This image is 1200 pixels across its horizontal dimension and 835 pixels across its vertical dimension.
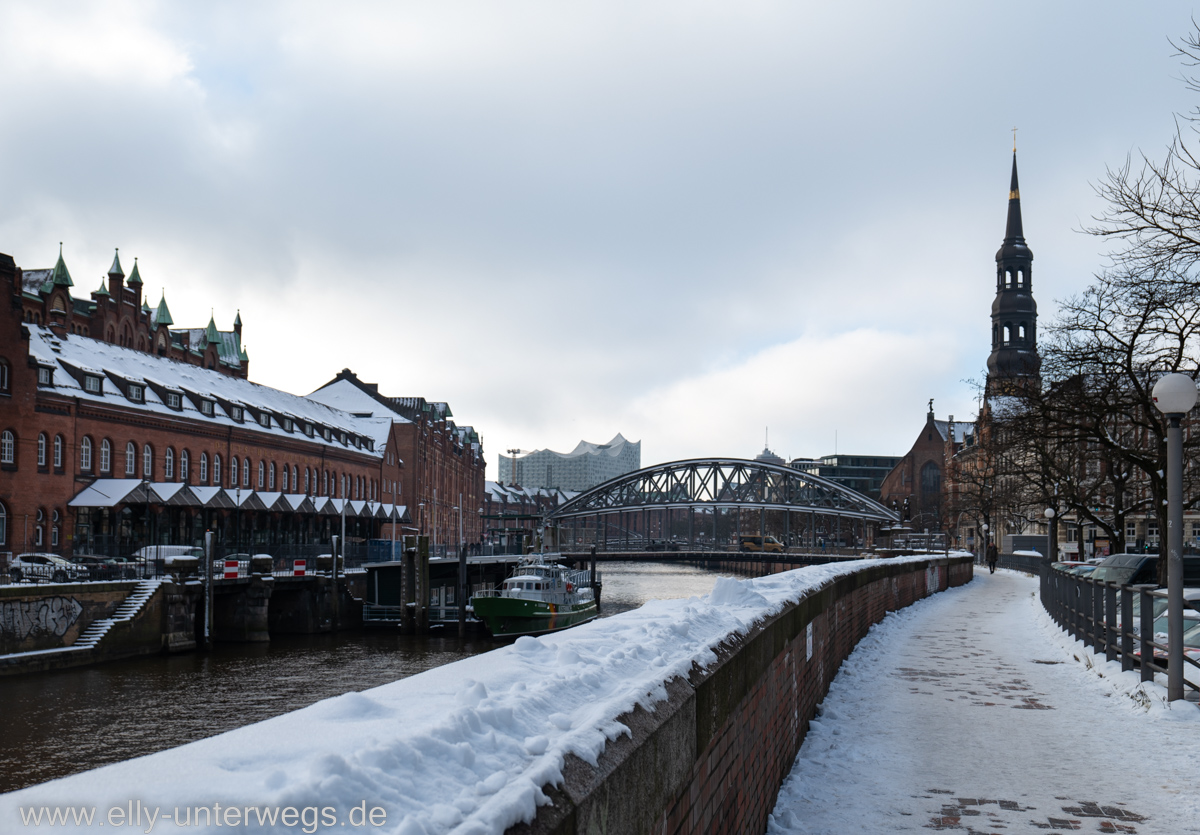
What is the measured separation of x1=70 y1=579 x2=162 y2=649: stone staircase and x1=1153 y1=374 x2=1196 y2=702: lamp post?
30.4m

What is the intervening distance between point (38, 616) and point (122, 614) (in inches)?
145

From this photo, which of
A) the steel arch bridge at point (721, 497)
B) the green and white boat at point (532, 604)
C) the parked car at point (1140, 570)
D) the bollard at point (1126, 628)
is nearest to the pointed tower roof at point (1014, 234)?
the steel arch bridge at point (721, 497)

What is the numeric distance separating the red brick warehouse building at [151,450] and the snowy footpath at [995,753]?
1504 inches

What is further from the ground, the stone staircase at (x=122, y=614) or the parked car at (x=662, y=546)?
the stone staircase at (x=122, y=614)

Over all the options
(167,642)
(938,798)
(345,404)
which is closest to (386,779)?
(938,798)

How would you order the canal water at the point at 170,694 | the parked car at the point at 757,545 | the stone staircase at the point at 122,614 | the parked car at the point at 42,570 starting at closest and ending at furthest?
the canal water at the point at 170,694 → the stone staircase at the point at 122,614 → the parked car at the point at 42,570 → the parked car at the point at 757,545

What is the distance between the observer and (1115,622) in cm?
1425

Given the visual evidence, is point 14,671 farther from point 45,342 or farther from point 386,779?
point 386,779

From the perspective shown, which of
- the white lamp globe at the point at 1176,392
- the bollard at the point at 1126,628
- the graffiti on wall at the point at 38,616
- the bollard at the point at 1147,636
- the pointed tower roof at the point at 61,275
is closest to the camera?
the white lamp globe at the point at 1176,392

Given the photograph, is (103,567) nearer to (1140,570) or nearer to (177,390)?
(177,390)

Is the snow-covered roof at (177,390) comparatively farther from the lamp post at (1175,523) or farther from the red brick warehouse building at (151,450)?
the lamp post at (1175,523)

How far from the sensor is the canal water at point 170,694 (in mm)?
21109

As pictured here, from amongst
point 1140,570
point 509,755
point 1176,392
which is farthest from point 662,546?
point 509,755

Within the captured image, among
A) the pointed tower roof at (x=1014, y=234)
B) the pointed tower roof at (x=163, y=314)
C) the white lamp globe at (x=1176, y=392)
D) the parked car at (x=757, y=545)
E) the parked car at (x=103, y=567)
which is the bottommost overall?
the parked car at (x=757, y=545)
